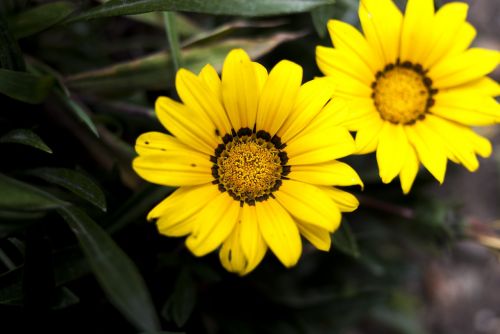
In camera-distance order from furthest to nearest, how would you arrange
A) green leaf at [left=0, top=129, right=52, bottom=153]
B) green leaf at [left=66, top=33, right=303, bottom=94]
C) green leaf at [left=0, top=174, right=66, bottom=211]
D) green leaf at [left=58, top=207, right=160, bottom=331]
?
green leaf at [left=66, top=33, right=303, bottom=94] < green leaf at [left=0, top=129, right=52, bottom=153] < green leaf at [left=0, top=174, right=66, bottom=211] < green leaf at [left=58, top=207, right=160, bottom=331]

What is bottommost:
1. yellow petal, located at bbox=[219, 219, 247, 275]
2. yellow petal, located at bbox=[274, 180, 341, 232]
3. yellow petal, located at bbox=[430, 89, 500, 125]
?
yellow petal, located at bbox=[219, 219, 247, 275]

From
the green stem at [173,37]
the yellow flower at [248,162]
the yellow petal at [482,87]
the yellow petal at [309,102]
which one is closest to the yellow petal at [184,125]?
the yellow flower at [248,162]

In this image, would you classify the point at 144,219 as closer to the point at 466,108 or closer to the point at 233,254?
the point at 233,254

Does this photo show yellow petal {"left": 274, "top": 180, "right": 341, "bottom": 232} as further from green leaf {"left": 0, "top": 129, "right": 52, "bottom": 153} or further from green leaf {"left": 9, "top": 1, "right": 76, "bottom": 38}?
green leaf {"left": 9, "top": 1, "right": 76, "bottom": 38}

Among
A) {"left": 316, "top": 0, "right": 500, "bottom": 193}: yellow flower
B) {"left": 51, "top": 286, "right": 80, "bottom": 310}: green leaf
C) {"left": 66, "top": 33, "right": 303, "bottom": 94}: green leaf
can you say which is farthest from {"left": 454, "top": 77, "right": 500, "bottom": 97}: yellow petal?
{"left": 51, "top": 286, "right": 80, "bottom": 310}: green leaf

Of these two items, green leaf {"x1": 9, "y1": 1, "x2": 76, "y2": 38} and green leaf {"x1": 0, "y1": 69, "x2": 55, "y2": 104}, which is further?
green leaf {"x1": 9, "y1": 1, "x2": 76, "y2": 38}

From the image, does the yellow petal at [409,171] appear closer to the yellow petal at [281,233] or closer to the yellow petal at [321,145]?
the yellow petal at [321,145]

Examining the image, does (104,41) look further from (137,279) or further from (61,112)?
(137,279)

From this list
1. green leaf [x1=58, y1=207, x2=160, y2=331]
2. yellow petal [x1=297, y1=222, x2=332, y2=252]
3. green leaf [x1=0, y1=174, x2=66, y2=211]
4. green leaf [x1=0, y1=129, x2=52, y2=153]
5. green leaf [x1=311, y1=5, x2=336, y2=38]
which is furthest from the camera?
green leaf [x1=311, y1=5, x2=336, y2=38]
